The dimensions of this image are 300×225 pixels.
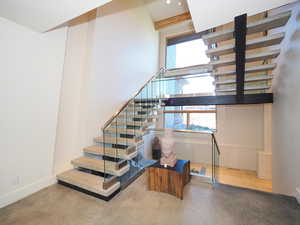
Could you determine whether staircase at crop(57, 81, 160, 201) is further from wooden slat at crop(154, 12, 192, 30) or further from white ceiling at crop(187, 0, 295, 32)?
wooden slat at crop(154, 12, 192, 30)

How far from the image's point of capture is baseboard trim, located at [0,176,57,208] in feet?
6.59

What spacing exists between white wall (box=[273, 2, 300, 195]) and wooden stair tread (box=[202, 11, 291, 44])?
1.87 ft

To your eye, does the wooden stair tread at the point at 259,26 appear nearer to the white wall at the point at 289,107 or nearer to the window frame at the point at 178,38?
the white wall at the point at 289,107

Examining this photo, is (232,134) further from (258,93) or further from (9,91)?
(9,91)

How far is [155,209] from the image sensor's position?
197 centimetres

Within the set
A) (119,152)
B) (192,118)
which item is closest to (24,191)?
(119,152)

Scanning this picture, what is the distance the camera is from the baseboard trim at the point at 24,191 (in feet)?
6.59

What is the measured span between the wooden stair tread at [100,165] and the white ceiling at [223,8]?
2650 mm

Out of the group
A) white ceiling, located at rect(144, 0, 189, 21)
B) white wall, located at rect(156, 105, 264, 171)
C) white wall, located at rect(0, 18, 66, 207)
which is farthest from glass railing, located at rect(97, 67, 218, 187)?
white ceiling, located at rect(144, 0, 189, 21)

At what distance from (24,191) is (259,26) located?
4.60m

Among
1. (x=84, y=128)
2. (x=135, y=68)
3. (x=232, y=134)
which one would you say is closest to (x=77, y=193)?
(x=84, y=128)

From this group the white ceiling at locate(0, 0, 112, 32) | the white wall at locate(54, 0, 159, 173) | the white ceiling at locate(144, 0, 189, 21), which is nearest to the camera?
the white ceiling at locate(0, 0, 112, 32)

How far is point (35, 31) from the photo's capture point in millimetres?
2289

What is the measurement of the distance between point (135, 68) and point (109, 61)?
1.31 metres
